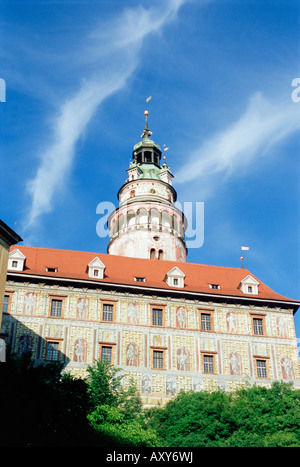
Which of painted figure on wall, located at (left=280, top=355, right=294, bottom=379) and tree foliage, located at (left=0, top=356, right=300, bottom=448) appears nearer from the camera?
tree foliage, located at (left=0, top=356, right=300, bottom=448)

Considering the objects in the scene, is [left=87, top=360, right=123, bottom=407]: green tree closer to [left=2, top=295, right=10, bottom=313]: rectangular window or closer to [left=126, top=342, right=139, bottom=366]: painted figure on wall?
[left=126, top=342, right=139, bottom=366]: painted figure on wall

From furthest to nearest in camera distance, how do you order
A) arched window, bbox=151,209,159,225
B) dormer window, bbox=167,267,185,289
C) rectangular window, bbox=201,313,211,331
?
1. arched window, bbox=151,209,159,225
2. dormer window, bbox=167,267,185,289
3. rectangular window, bbox=201,313,211,331

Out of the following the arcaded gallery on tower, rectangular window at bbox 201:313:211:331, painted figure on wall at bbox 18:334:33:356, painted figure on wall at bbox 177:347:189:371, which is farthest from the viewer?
rectangular window at bbox 201:313:211:331

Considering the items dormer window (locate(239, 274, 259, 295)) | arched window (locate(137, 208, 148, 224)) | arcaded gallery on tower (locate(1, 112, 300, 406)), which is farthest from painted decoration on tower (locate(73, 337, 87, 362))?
arched window (locate(137, 208, 148, 224))

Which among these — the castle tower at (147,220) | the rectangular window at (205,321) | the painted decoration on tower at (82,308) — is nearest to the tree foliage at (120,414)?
the painted decoration on tower at (82,308)

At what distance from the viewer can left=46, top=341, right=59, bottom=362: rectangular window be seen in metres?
32.8

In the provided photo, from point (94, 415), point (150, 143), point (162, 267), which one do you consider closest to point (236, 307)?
point (162, 267)

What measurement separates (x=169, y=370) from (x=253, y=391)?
4.62 meters

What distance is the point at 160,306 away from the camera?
35625 millimetres

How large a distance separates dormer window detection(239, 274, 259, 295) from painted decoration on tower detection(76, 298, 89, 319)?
9492 millimetres

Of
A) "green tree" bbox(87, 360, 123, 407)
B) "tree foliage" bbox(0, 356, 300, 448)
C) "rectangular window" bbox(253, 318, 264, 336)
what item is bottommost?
"tree foliage" bbox(0, 356, 300, 448)

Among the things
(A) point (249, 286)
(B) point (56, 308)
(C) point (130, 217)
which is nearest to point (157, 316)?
(B) point (56, 308)
